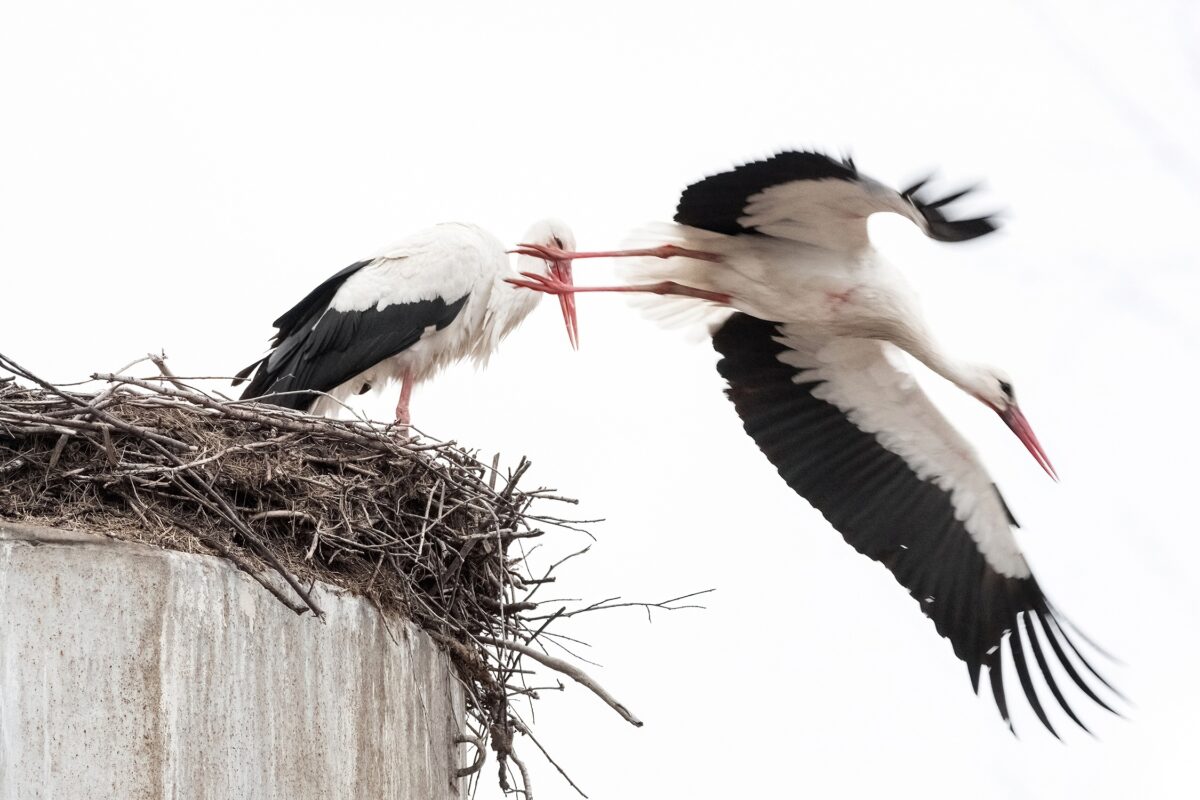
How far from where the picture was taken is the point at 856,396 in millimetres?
7258

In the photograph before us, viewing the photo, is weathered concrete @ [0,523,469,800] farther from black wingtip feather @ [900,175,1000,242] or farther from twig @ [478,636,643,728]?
black wingtip feather @ [900,175,1000,242]

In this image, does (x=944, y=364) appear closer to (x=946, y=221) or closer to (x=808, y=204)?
(x=808, y=204)

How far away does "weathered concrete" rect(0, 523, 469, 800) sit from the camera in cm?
389

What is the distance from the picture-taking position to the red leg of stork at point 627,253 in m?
6.62

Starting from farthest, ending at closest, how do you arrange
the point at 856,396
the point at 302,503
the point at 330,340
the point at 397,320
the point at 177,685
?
the point at 856,396, the point at 397,320, the point at 330,340, the point at 302,503, the point at 177,685

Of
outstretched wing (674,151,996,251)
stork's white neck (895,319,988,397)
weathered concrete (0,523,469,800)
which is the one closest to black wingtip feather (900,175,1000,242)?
outstretched wing (674,151,996,251)

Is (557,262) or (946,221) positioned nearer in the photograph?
(946,221)

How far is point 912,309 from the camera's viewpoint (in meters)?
6.58

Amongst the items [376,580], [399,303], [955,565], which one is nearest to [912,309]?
[955,565]

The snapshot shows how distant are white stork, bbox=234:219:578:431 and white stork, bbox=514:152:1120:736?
0.90 ft

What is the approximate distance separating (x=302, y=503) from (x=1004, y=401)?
338cm

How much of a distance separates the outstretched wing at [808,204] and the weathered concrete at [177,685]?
2216 mm

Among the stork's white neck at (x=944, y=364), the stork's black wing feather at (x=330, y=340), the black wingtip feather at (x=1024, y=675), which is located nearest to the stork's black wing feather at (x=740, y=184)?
the stork's white neck at (x=944, y=364)

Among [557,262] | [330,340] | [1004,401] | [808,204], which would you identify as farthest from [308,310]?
[1004,401]
